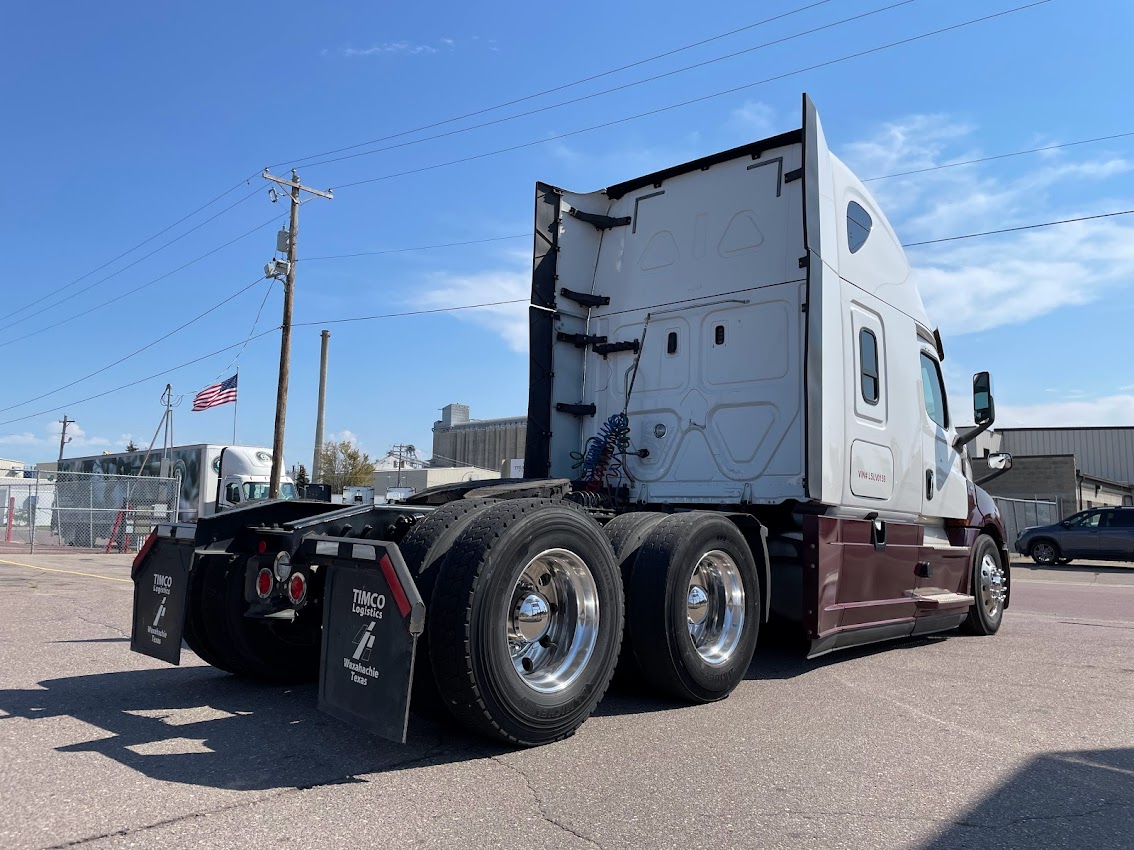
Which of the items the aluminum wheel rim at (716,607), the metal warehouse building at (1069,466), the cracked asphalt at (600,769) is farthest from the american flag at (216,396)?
the metal warehouse building at (1069,466)

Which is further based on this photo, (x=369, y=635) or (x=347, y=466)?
(x=347, y=466)

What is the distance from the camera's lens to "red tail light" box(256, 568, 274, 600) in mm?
4543

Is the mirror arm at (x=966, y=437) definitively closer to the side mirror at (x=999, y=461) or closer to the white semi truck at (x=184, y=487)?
the side mirror at (x=999, y=461)

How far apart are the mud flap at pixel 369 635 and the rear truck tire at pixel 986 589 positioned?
20.5ft

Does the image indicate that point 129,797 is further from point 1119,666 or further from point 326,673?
point 1119,666

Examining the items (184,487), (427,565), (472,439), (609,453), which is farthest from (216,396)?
(472,439)

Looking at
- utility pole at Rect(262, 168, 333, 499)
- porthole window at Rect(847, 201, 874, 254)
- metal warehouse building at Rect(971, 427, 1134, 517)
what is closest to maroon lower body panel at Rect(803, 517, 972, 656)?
porthole window at Rect(847, 201, 874, 254)

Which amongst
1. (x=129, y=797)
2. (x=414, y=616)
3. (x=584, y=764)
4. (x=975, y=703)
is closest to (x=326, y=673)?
(x=414, y=616)

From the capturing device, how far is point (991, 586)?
A: 8.23m

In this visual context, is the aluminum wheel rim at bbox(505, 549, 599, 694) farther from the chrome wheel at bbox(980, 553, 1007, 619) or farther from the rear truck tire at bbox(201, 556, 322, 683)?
the chrome wheel at bbox(980, 553, 1007, 619)

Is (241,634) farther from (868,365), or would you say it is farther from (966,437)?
(966,437)

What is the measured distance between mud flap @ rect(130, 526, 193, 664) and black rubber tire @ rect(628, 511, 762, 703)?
7.87ft

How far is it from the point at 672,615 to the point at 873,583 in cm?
220

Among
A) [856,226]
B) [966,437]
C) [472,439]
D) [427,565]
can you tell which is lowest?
[427,565]
